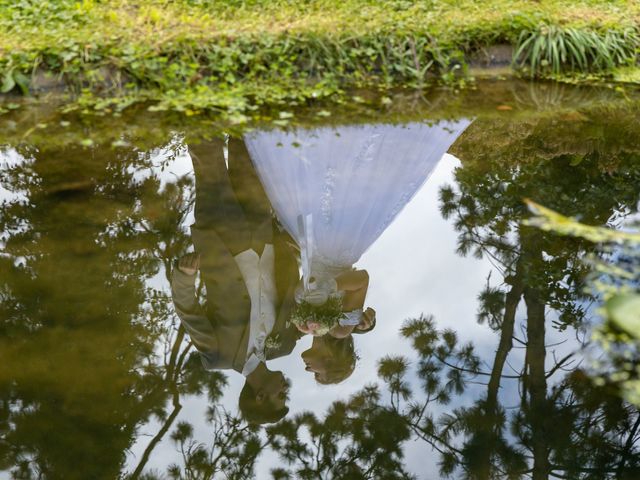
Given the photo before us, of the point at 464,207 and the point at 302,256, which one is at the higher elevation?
the point at 464,207

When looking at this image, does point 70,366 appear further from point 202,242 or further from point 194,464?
point 202,242

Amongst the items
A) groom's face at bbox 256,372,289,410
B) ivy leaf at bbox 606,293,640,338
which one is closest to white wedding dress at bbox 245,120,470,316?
groom's face at bbox 256,372,289,410

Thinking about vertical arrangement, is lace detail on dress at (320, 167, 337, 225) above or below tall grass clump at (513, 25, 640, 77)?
below

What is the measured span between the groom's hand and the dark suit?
0.02m

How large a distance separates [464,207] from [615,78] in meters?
2.63

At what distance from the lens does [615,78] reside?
5.75m

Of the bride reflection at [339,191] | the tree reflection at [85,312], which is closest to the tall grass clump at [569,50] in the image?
the bride reflection at [339,191]

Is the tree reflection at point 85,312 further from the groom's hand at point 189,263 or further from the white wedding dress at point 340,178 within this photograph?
the white wedding dress at point 340,178

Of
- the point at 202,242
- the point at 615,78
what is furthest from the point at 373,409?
the point at 615,78

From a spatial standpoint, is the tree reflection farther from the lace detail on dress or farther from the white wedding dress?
the lace detail on dress

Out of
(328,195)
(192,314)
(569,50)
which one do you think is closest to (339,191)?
(328,195)

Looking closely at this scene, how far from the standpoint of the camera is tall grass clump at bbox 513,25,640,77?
5750 mm

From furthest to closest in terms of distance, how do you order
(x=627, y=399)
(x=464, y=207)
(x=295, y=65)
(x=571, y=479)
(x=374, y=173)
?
1. (x=295, y=65)
2. (x=374, y=173)
3. (x=464, y=207)
4. (x=627, y=399)
5. (x=571, y=479)

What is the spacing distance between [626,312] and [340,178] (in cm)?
182
